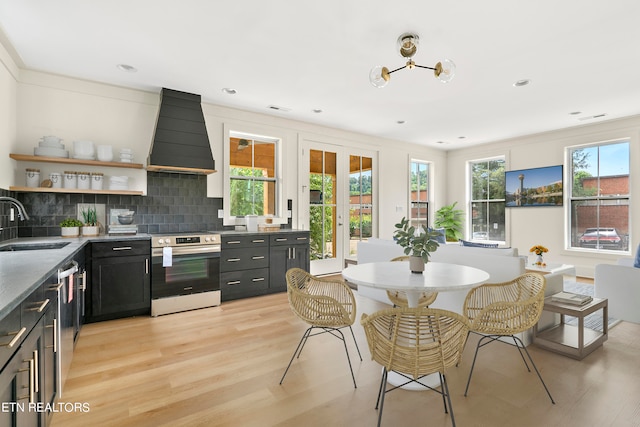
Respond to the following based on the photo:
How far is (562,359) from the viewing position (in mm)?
2592

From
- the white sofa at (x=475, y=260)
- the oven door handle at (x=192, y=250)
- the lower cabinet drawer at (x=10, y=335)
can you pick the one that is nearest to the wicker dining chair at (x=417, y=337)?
the lower cabinet drawer at (x=10, y=335)

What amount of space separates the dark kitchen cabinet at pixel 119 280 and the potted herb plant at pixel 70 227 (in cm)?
48

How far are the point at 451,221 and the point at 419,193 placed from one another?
939 mm

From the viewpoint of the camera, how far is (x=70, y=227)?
143 inches

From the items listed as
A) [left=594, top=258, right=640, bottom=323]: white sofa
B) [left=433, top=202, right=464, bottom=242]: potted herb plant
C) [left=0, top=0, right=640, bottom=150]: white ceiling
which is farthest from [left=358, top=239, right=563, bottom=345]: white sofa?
[left=433, top=202, right=464, bottom=242]: potted herb plant

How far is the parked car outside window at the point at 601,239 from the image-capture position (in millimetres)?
5641

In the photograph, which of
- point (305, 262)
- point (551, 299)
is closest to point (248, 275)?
point (305, 262)

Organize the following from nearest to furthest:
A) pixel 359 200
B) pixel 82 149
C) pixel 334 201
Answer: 1. pixel 82 149
2. pixel 334 201
3. pixel 359 200

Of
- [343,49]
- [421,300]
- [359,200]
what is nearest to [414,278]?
Answer: [421,300]

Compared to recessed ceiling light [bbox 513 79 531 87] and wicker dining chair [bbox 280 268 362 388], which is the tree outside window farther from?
recessed ceiling light [bbox 513 79 531 87]

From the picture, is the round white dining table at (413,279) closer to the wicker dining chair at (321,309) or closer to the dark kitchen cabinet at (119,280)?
the wicker dining chair at (321,309)

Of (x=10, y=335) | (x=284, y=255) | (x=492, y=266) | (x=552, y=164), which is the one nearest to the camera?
(x=10, y=335)

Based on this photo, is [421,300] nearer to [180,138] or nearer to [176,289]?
[176,289]

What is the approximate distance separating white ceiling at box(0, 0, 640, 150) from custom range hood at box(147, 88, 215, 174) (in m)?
0.19
